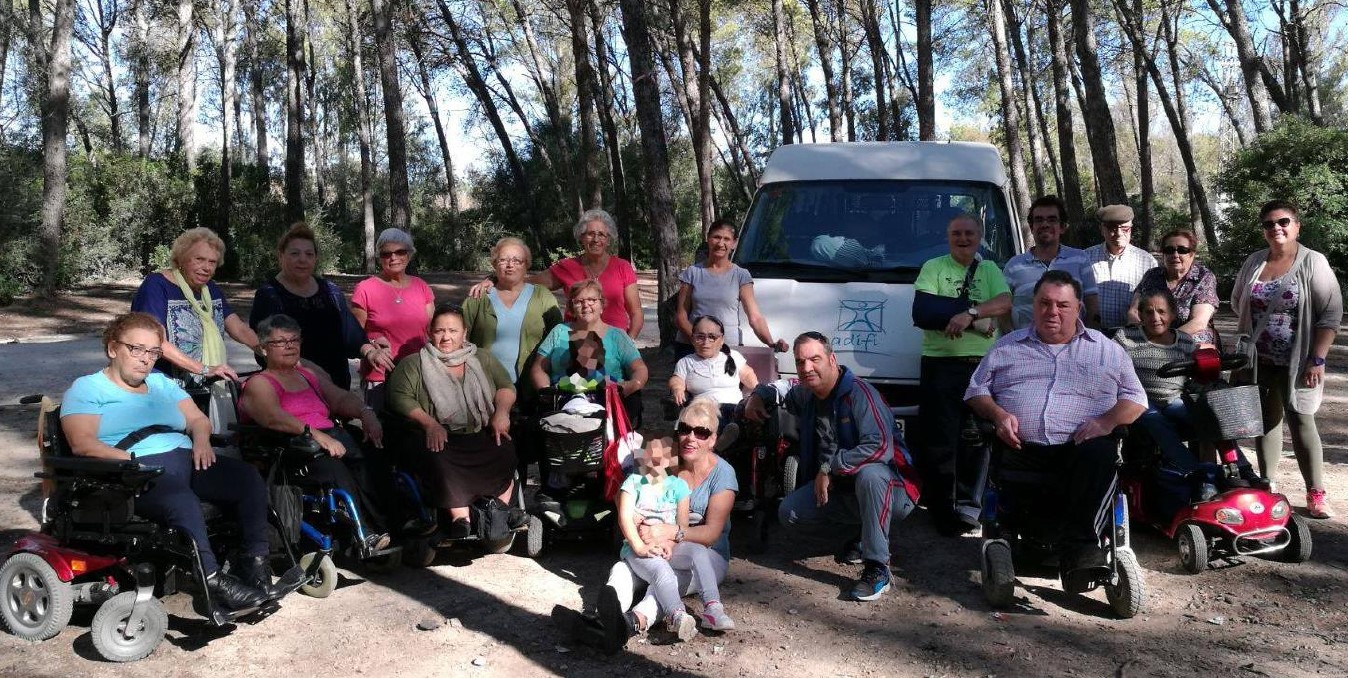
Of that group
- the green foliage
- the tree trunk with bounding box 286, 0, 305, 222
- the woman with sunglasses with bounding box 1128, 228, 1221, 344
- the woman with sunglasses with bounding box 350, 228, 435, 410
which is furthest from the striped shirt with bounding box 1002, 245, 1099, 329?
the tree trunk with bounding box 286, 0, 305, 222

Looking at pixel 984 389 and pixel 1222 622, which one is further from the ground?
pixel 984 389

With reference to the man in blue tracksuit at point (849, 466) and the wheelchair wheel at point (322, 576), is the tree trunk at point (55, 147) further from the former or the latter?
the man in blue tracksuit at point (849, 466)

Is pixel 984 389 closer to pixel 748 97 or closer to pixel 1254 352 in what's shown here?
pixel 1254 352

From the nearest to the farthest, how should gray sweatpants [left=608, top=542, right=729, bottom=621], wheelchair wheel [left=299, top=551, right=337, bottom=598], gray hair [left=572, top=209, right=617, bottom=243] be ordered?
gray sweatpants [left=608, top=542, right=729, bottom=621] < wheelchair wheel [left=299, top=551, right=337, bottom=598] < gray hair [left=572, top=209, right=617, bottom=243]

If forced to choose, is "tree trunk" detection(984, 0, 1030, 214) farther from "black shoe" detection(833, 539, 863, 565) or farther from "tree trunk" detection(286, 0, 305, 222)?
"black shoe" detection(833, 539, 863, 565)

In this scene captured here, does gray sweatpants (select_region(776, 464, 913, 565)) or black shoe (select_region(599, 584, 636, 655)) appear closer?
black shoe (select_region(599, 584, 636, 655))

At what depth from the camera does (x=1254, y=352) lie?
6266mm

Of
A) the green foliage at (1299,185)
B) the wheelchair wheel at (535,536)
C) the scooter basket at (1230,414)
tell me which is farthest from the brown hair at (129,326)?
the green foliage at (1299,185)

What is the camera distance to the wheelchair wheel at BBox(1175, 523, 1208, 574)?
18.0ft

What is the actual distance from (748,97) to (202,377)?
54.2 m

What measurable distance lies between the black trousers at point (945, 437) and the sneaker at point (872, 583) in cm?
115

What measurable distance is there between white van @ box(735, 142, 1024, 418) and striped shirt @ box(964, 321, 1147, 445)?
149cm

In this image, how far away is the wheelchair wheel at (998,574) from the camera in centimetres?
496

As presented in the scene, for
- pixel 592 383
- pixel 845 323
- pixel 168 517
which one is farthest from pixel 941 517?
pixel 168 517
